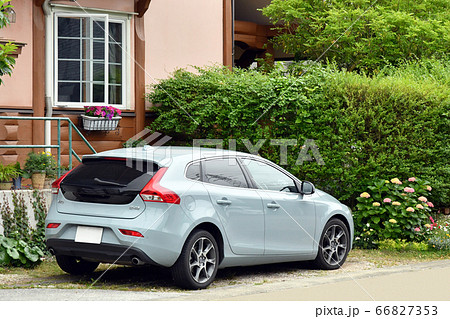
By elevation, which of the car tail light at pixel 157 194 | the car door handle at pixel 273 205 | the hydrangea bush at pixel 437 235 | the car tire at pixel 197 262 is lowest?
the hydrangea bush at pixel 437 235

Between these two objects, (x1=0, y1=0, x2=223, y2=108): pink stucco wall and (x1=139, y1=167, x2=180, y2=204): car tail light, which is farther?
(x1=0, y1=0, x2=223, y2=108): pink stucco wall

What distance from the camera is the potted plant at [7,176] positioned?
35.5 ft

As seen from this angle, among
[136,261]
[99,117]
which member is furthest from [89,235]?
[99,117]

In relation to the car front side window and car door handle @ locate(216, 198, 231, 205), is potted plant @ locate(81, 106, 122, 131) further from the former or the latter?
car door handle @ locate(216, 198, 231, 205)

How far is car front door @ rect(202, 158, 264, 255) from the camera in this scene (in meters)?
8.29

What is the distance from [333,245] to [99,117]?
6.13 meters

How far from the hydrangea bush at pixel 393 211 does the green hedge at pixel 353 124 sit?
0.24m

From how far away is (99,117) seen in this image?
14.0m

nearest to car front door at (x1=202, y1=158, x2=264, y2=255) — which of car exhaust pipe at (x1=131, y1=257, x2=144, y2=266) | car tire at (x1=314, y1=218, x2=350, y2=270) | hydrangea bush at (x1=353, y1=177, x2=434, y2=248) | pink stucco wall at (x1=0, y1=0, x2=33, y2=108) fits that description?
car exhaust pipe at (x1=131, y1=257, x2=144, y2=266)

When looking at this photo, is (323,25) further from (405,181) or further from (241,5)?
(405,181)

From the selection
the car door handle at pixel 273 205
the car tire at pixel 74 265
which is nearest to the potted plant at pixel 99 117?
the car tire at pixel 74 265

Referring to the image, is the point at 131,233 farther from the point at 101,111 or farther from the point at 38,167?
the point at 101,111

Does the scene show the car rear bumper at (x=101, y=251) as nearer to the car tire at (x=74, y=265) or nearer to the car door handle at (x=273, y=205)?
the car tire at (x=74, y=265)

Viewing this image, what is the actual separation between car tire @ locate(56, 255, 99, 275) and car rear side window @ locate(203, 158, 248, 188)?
6.20 feet
